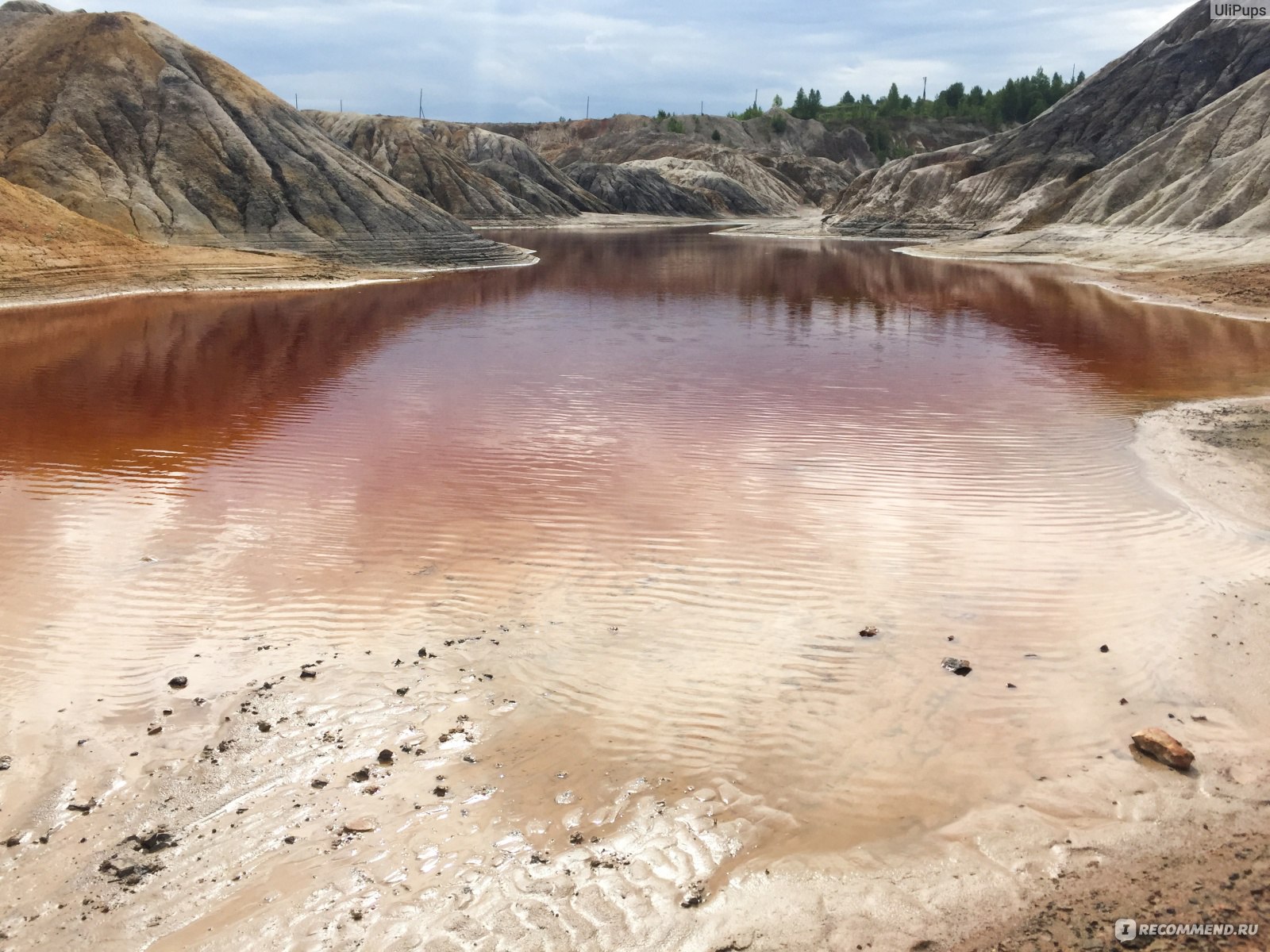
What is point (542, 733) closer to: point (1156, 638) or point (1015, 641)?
point (1015, 641)

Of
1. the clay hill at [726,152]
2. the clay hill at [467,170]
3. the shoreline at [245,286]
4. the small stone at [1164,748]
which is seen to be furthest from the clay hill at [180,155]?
the clay hill at [726,152]

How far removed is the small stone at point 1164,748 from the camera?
23.0 ft

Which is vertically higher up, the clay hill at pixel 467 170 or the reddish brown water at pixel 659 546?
the clay hill at pixel 467 170

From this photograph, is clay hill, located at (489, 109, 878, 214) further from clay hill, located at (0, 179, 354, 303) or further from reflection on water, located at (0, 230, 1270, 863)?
reflection on water, located at (0, 230, 1270, 863)

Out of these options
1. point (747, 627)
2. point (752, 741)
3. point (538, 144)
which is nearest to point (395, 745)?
point (752, 741)

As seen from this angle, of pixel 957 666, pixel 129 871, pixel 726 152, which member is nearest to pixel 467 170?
pixel 726 152

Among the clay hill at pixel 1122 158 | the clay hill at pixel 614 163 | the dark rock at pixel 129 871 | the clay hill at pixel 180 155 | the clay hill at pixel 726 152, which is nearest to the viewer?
the dark rock at pixel 129 871

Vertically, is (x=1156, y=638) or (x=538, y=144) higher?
(x=538, y=144)

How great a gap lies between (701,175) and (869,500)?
131812 mm

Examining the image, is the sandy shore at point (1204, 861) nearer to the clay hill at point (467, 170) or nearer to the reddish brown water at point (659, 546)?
the reddish brown water at point (659, 546)

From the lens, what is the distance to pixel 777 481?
14.6 m

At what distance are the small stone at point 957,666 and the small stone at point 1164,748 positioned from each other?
155cm

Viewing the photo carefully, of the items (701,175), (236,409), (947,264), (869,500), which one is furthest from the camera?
(701,175)

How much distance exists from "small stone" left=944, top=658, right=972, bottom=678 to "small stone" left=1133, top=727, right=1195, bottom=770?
1.55 metres
